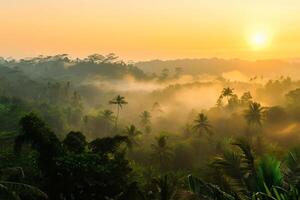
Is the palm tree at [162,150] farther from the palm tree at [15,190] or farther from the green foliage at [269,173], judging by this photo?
the green foliage at [269,173]

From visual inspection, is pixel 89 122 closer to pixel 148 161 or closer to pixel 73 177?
pixel 148 161

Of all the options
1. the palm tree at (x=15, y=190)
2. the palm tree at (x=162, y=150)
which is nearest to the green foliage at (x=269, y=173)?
the palm tree at (x=15, y=190)

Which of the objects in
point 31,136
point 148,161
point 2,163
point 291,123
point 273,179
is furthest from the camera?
point 291,123

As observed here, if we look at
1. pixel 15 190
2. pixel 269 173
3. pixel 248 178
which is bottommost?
pixel 15 190

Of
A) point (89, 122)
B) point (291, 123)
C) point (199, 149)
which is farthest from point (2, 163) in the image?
point (89, 122)

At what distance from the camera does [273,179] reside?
10.5 m

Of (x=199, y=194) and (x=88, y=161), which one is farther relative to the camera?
(x=88, y=161)

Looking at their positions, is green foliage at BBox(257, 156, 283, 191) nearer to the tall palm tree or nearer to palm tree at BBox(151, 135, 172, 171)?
the tall palm tree

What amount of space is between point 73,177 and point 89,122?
126037 mm

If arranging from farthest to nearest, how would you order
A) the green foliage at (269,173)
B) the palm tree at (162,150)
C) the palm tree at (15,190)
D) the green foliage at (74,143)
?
the palm tree at (162,150), the green foliage at (74,143), the palm tree at (15,190), the green foliage at (269,173)

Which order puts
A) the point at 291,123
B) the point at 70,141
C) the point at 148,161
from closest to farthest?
the point at 70,141 → the point at 148,161 → the point at 291,123

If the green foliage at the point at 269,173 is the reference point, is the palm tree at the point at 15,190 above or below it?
below

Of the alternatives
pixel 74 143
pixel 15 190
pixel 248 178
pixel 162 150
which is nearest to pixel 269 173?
pixel 248 178

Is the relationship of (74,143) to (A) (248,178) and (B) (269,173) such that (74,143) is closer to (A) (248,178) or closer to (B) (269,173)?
(A) (248,178)
